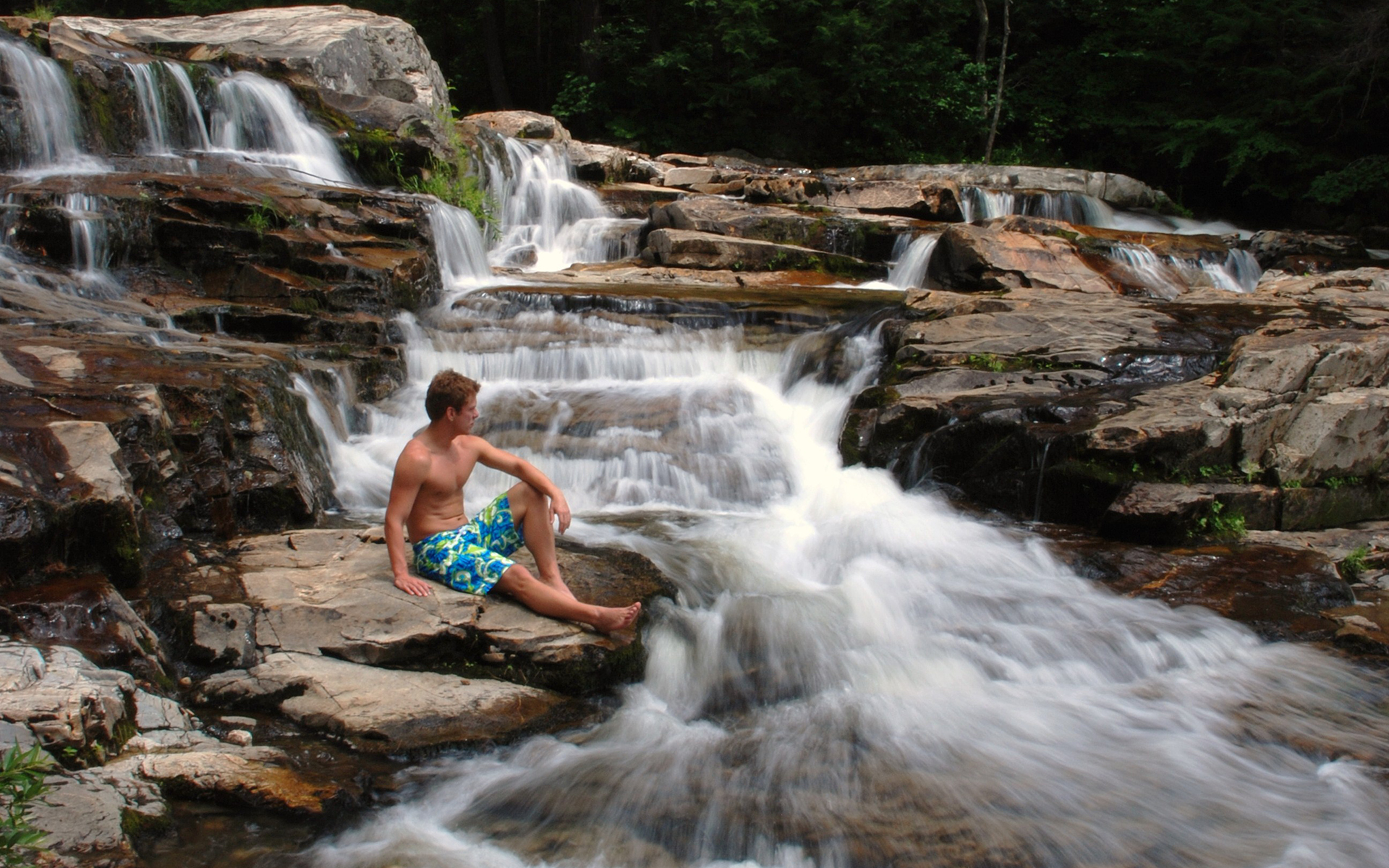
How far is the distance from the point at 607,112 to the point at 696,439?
18.0m

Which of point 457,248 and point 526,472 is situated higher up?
point 457,248

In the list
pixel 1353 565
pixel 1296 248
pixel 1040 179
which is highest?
pixel 1040 179

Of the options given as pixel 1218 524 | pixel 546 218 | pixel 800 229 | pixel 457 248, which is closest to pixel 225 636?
pixel 1218 524

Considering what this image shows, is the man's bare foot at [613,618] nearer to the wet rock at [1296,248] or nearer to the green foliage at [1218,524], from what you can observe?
the green foliage at [1218,524]

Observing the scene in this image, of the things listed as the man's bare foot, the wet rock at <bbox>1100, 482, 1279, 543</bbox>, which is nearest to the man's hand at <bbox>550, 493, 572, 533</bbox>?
the man's bare foot

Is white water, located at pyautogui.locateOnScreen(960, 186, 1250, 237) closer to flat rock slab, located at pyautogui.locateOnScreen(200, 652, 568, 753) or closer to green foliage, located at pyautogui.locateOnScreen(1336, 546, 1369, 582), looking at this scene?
green foliage, located at pyautogui.locateOnScreen(1336, 546, 1369, 582)

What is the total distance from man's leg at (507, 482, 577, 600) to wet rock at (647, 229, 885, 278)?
854cm

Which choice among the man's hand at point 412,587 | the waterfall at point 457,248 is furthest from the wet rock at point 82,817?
the waterfall at point 457,248

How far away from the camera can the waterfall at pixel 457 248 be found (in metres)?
10.6

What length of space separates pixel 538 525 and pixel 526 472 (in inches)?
10.5

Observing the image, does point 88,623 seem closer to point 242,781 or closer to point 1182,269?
point 242,781

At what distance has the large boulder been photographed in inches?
496

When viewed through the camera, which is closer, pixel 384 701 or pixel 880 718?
pixel 384 701

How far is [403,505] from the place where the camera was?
417 cm
